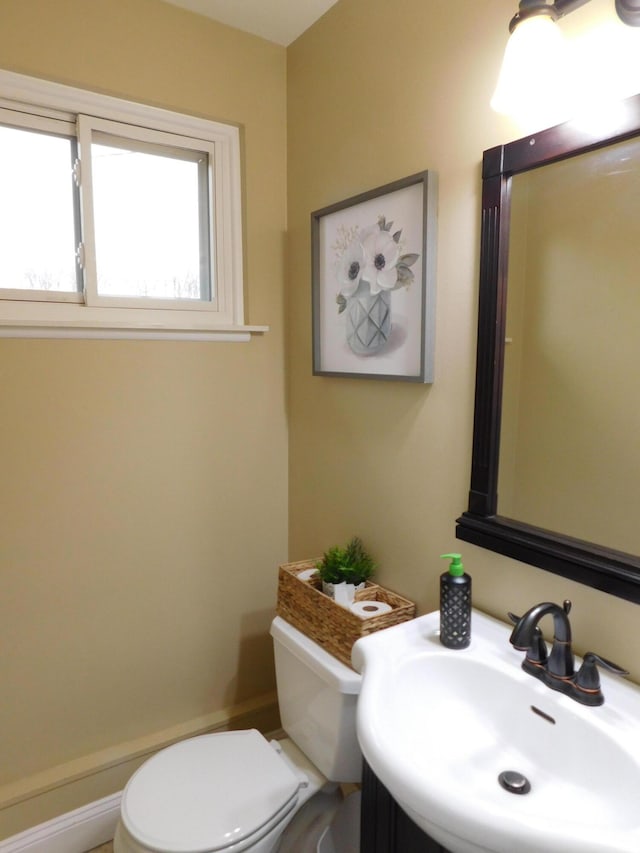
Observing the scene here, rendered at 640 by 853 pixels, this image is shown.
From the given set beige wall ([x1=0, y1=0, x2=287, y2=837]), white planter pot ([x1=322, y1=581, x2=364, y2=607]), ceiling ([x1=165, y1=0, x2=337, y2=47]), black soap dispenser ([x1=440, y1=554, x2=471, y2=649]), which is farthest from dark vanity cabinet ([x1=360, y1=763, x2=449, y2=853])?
ceiling ([x1=165, y1=0, x2=337, y2=47])

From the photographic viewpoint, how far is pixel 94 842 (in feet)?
→ 5.36

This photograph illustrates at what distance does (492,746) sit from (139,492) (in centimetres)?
117

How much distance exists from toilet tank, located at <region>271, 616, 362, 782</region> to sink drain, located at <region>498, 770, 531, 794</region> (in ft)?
1.31

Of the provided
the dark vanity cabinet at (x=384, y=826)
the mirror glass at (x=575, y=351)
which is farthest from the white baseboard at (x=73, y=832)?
the mirror glass at (x=575, y=351)

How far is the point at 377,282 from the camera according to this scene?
Result: 4.81 ft

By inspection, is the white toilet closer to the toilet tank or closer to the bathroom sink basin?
the toilet tank

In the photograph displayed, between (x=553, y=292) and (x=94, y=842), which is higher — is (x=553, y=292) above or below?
above

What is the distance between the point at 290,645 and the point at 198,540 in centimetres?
51

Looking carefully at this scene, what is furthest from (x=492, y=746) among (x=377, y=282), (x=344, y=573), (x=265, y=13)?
(x=265, y=13)

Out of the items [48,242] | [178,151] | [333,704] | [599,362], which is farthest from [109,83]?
[333,704]

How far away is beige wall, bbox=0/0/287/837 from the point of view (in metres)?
1.51

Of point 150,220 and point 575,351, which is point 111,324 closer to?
point 150,220

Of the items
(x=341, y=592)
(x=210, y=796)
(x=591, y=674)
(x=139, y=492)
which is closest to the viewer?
(x=591, y=674)

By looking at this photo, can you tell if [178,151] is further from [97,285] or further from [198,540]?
[198,540]
